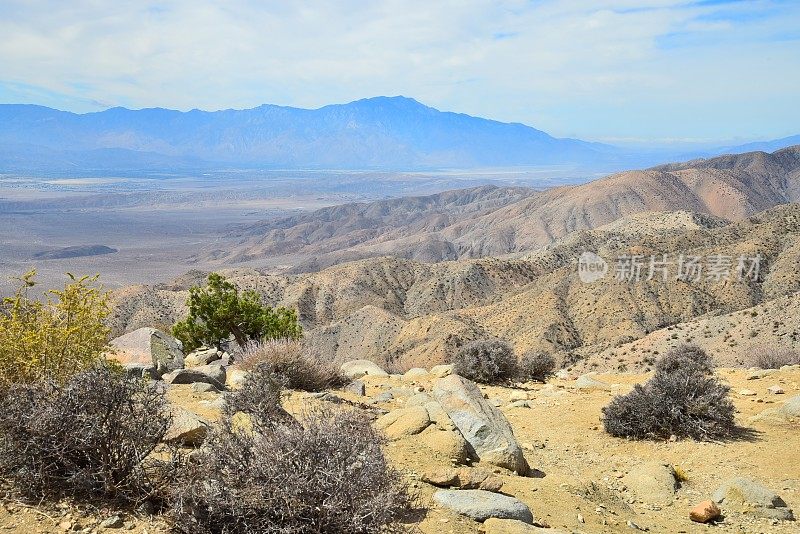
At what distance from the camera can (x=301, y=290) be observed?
7025cm

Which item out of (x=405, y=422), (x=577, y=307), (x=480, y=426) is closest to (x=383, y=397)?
(x=405, y=422)

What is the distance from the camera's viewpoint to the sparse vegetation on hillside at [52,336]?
20.0 ft

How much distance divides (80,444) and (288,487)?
181cm

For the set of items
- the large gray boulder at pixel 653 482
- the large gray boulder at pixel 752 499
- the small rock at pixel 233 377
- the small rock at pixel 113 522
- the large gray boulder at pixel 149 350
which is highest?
the small rock at pixel 113 522

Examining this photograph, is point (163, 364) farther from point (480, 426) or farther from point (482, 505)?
point (482, 505)

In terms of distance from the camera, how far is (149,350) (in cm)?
1256

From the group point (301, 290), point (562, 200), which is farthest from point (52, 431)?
point (562, 200)

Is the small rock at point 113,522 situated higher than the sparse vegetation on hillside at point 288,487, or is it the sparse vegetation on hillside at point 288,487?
the sparse vegetation on hillside at point 288,487

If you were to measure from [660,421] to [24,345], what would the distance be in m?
9.13

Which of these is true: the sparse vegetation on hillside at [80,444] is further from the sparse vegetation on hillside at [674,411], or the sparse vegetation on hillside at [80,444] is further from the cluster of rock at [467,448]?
the sparse vegetation on hillside at [674,411]

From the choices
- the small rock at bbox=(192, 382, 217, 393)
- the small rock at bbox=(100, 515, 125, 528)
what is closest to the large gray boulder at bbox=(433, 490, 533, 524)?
the small rock at bbox=(100, 515, 125, 528)

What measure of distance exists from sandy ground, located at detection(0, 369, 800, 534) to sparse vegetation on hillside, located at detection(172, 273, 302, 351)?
9.75 metres

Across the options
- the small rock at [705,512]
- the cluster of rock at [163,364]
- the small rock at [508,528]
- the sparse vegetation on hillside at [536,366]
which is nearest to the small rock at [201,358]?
the cluster of rock at [163,364]

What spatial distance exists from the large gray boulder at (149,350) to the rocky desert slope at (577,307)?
66.1 ft
